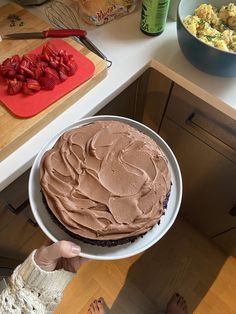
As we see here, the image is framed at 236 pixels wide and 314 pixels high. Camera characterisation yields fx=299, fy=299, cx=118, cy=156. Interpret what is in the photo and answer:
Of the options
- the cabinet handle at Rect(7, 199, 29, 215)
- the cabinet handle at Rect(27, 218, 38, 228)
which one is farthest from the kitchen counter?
the cabinet handle at Rect(27, 218, 38, 228)

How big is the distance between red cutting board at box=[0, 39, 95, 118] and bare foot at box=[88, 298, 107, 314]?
0.81 metres

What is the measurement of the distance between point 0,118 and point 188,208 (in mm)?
855

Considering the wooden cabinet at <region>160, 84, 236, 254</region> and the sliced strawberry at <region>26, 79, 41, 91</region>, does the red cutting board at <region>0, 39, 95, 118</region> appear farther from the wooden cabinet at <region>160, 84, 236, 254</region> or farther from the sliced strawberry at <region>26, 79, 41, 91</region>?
the wooden cabinet at <region>160, 84, 236, 254</region>

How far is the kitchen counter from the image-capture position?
2.20 ft

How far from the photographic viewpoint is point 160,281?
4.05ft

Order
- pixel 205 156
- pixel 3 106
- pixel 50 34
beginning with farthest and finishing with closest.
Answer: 1. pixel 205 156
2. pixel 50 34
3. pixel 3 106

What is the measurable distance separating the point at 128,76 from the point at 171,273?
862 millimetres

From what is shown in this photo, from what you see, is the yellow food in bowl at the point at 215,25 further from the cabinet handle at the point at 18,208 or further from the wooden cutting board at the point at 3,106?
the cabinet handle at the point at 18,208

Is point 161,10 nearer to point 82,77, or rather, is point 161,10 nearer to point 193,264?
point 82,77

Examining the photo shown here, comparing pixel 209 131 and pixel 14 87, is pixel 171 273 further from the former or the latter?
pixel 14 87

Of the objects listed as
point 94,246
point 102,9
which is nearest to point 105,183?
point 94,246

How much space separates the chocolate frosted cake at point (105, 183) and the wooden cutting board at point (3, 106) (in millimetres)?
96

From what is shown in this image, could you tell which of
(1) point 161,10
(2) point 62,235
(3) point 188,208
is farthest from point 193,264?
(1) point 161,10

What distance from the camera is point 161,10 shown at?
2.51 feet
